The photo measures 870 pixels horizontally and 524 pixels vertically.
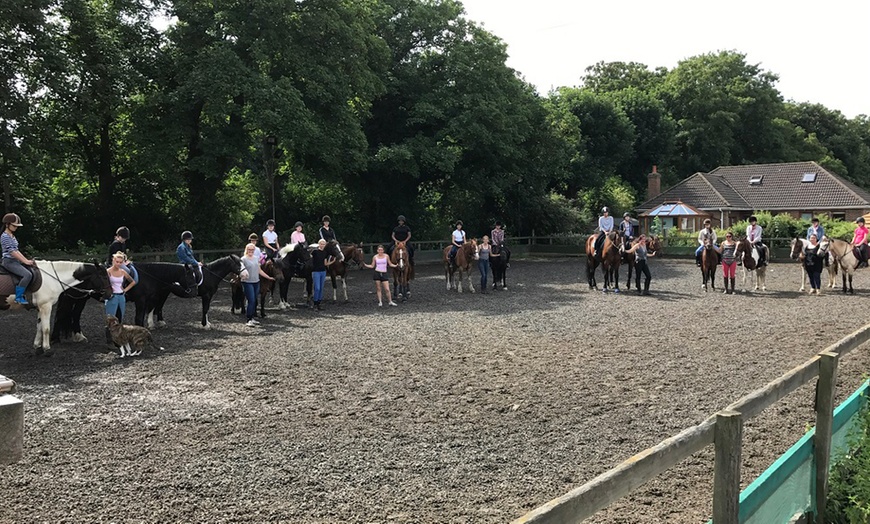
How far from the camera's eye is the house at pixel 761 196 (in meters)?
49.0

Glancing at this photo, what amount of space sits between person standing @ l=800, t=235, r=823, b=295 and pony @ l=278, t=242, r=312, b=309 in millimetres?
13727

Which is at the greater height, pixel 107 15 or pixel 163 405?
pixel 107 15

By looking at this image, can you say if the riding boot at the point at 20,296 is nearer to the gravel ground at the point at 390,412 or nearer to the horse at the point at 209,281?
the gravel ground at the point at 390,412

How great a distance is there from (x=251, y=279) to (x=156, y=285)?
6.39ft

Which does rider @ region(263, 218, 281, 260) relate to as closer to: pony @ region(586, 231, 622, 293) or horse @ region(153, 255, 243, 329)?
horse @ region(153, 255, 243, 329)

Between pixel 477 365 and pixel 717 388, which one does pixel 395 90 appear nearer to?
pixel 477 365

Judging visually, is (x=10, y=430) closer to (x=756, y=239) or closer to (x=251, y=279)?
(x=251, y=279)

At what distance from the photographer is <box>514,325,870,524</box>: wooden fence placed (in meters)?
2.51

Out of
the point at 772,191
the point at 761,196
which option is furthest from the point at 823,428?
the point at 772,191

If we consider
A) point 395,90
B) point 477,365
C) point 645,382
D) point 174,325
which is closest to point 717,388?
point 645,382

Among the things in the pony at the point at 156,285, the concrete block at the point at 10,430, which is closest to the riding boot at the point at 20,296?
the pony at the point at 156,285

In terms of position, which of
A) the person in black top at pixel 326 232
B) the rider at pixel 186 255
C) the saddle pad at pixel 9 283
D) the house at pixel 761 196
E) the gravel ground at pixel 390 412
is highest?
the house at pixel 761 196

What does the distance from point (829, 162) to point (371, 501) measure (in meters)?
79.0

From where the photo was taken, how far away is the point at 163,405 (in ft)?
26.4
